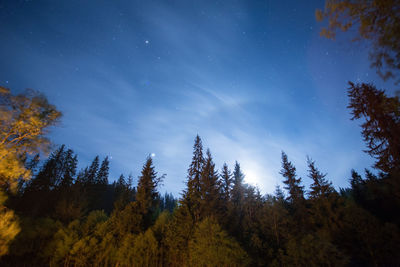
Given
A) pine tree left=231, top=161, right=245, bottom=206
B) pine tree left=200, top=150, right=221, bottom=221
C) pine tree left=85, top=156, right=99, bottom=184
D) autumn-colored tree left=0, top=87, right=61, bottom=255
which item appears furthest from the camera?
pine tree left=85, top=156, right=99, bottom=184

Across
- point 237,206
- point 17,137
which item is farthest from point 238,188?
point 17,137

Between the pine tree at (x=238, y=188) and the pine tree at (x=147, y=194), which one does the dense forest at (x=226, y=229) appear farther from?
the pine tree at (x=238, y=188)

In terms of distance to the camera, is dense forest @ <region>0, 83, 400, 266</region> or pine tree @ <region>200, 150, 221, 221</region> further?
pine tree @ <region>200, 150, 221, 221</region>

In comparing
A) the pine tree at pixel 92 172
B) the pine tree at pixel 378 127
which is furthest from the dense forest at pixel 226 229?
the pine tree at pixel 92 172

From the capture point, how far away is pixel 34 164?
3838 centimetres

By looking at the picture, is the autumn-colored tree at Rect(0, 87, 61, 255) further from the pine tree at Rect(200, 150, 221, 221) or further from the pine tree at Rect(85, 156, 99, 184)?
the pine tree at Rect(85, 156, 99, 184)

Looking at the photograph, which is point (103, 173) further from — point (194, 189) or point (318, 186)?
point (318, 186)

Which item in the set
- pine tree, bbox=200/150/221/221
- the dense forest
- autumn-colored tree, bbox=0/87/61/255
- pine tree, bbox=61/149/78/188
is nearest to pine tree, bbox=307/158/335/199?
the dense forest

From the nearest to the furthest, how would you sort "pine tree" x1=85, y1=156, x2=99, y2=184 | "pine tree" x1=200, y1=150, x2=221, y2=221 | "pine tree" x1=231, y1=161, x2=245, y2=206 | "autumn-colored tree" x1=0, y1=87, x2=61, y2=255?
"autumn-colored tree" x1=0, y1=87, x2=61, y2=255
"pine tree" x1=200, y1=150, x2=221, y2=221
"pine tree" x1=231, y1=161, x2=245, y2=206
"pine tree" x1=85, y1=156, x2=99, y2=184

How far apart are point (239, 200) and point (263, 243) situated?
15.9 meters

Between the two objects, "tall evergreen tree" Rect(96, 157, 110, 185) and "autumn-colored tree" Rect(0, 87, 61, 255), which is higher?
"tall evergreen tree" Rect(96, 157, 110, 185)

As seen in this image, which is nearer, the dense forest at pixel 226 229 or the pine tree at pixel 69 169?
the dense forest at pixel 226 229

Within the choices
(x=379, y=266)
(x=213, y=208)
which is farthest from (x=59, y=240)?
(x=379, y=266)

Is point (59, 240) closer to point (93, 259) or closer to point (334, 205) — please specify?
point (93, 259)
